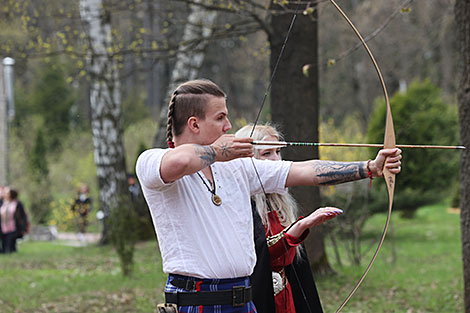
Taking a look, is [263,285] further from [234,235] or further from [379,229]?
[379,229]

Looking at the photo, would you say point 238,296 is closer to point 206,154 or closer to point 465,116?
point 206,154

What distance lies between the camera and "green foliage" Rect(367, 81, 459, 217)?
13047mm

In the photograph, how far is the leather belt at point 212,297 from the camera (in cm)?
245

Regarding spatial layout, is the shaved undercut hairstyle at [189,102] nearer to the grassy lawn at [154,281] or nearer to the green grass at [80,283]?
the grassy lawn at [154,281]

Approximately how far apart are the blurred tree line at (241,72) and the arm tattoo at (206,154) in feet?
8.51

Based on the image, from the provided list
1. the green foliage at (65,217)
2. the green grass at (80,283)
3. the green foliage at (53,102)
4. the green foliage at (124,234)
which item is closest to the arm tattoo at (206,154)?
the green grass at (80,283)

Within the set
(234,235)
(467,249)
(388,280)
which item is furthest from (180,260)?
(388,280)

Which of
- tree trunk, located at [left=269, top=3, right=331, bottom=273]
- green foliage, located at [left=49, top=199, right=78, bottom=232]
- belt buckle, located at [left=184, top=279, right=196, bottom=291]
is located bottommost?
green foliage, located at [left=49, top=199, right=78, bottom=232]

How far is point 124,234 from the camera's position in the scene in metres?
8.70

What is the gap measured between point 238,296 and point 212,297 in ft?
0.36

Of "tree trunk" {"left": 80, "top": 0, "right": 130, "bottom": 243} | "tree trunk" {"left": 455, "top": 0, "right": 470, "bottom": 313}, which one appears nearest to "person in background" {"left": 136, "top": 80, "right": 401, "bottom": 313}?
"tree trunk" {"left": 455, "top": 0, "right": 470, "bottom": 313}

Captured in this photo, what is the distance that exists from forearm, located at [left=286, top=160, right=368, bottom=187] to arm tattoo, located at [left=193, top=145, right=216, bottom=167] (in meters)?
0.55

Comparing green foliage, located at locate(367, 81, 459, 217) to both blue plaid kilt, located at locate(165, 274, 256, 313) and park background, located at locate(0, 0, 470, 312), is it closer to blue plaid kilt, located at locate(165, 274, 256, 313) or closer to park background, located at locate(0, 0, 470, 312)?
park background, located at locate(0, 0, 470, 312)

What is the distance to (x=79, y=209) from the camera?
18.0 metres
